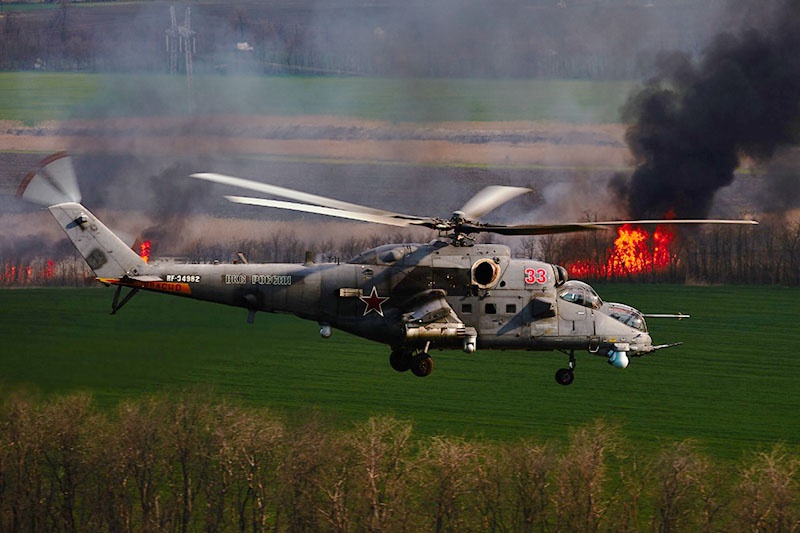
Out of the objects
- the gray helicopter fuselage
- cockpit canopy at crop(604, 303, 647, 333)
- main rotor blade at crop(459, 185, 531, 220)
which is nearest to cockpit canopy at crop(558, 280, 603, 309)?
the gray helicopter fuselage

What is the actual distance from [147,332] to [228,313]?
441 cm

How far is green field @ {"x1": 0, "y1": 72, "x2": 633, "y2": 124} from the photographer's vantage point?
12381cm

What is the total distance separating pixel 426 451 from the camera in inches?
3679

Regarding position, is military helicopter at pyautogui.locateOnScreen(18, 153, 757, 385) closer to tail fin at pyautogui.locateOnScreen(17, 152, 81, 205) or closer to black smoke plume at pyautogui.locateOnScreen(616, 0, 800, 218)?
tail fin at pyautogui.locateOnScreen(17, 152, 81, 205)

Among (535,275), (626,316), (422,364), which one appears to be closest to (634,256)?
(626,316)

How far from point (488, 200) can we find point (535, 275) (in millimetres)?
3248

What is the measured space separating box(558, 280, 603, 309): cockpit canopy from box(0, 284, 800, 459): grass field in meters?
37.1

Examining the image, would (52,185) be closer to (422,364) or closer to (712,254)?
(422,364)

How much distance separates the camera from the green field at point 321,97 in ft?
406

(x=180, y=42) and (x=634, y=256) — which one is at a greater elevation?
(x=180, y=42)

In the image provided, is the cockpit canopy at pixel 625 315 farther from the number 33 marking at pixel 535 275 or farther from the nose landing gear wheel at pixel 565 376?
the number 33 marking at pixel 535 275

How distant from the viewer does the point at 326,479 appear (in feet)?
306

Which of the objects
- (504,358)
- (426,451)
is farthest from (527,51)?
(426,451)

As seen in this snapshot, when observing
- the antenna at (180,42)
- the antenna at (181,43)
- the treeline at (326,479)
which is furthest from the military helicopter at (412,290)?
the antenna at (180,42)
